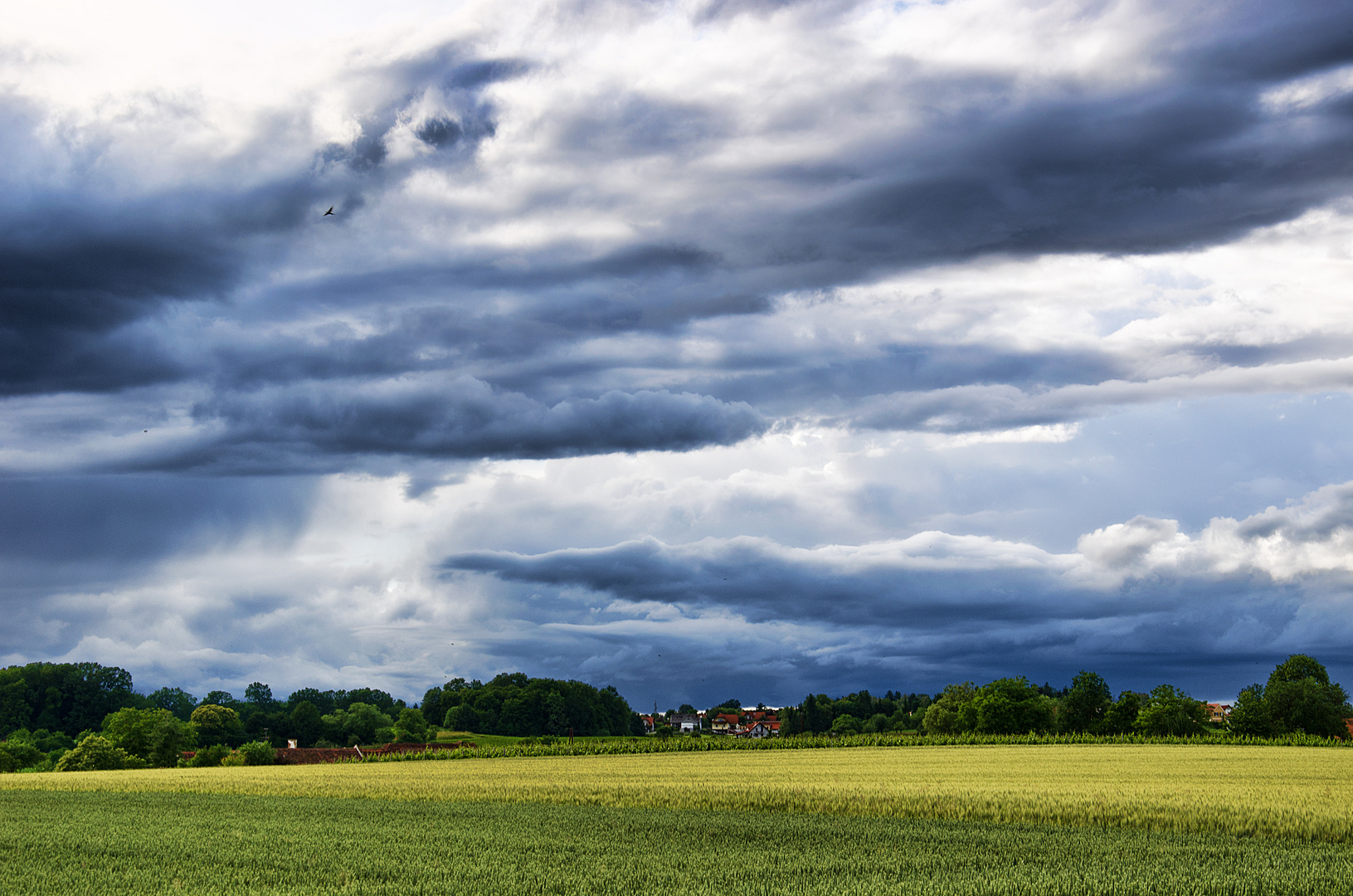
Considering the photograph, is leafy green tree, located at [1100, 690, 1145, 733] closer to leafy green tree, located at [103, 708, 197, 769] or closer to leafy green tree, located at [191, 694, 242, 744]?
leafy green tree, located at [103, 708, 197, 769]

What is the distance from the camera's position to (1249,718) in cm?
12406

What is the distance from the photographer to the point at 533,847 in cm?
2344

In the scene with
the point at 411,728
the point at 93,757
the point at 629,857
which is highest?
the point at 629,857

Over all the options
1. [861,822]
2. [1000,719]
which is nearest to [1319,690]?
[1000,719]

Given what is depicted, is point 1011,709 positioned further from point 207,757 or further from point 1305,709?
point 207,757

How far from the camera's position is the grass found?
702 inches

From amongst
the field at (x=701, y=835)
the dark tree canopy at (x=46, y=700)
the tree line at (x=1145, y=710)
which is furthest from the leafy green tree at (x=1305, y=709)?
the dark tree canopy at (x=46, y=700)

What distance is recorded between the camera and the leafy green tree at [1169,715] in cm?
12719

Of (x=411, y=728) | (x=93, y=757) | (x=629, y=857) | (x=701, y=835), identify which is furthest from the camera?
(x=411, y=728)

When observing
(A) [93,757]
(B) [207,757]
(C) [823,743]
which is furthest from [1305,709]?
(A) [93,757]

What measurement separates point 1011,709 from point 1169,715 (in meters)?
20.0

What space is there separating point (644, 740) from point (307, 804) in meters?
69.0

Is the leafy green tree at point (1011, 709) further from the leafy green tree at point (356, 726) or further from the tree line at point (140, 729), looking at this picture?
the leafy green tree at point (356, 726)

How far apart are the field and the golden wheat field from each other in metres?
0.19
